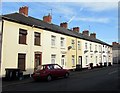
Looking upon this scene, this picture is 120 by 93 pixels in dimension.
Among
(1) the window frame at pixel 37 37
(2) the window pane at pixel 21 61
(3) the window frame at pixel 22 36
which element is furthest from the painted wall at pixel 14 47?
(1) the window frame at pixel 37 37

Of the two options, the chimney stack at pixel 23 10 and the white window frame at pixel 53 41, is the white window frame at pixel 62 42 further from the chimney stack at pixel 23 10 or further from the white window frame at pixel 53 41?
the chimney stack at pixel 23 10

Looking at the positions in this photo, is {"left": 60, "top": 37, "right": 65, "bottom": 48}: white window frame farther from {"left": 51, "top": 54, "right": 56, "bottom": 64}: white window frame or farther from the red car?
the red car

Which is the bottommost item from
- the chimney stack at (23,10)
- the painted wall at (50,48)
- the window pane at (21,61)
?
the window pane at (21,61)

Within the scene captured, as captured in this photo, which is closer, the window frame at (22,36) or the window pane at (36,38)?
the window frame at (22,36)

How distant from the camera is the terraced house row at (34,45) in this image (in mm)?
21344

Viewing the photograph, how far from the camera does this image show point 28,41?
2397 cm

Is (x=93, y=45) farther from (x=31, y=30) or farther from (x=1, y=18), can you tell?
(x=1, y=18)

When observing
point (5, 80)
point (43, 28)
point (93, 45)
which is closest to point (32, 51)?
point (43, 28)

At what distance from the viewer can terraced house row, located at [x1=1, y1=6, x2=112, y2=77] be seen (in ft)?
70.0

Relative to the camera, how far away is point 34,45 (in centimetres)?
2491

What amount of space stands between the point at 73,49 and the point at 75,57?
56.5 inches

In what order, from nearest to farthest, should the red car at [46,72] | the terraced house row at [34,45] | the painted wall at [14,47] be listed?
the red car at [46,72]
the painted wall at [14,47]
the terraced house row at [34,45]

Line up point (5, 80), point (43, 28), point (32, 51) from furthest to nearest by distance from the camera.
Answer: point (43, 28)
point (32, 51)
point (5, 80)

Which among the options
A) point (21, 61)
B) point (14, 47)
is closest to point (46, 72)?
point (21, 61)
